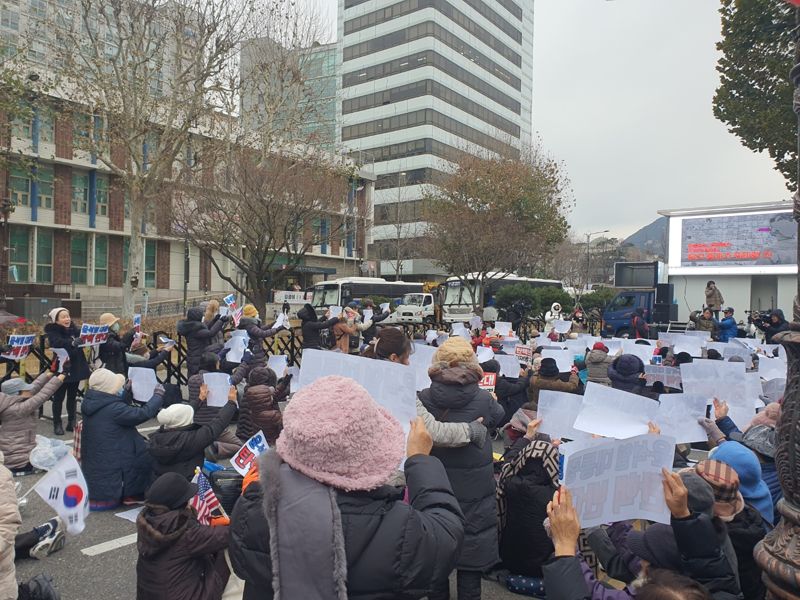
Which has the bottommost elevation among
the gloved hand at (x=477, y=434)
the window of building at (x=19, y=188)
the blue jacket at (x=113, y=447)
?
the blue jacket at (x=113, y=447)

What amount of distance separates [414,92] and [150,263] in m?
30.6

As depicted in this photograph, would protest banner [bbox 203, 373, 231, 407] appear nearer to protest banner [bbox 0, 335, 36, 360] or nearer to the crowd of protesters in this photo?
the crowd of protesters

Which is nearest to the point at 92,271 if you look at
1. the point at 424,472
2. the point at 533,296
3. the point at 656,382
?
the point at 533,296

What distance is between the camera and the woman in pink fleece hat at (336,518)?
169 cm

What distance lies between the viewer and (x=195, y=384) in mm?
6492

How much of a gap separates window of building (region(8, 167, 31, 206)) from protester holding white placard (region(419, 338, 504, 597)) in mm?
34255

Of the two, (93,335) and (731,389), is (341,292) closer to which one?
(93,335)

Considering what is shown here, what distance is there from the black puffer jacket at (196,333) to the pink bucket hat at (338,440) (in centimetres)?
699

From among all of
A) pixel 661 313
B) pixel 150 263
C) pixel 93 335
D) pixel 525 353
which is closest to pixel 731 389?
pixel 525 353

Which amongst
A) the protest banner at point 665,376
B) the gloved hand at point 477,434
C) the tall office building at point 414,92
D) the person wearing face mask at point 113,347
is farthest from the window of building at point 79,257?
the gloved hand at point 477,434

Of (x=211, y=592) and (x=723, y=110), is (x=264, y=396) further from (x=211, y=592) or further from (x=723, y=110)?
(x=723, y=110)

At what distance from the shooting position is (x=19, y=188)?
104 ft

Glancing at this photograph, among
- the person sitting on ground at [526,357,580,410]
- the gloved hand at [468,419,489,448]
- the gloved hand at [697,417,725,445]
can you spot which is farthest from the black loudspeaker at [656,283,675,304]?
the gloved hand at [468,419,489,448]

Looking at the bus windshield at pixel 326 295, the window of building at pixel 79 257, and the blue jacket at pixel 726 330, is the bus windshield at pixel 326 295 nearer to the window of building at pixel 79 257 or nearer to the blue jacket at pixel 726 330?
the window of building at pixel 79 257
